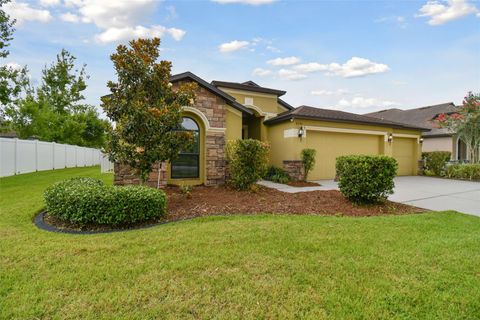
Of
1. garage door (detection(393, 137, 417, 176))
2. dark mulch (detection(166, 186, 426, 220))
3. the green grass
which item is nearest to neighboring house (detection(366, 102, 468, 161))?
garage door (detection(393, 137, 417, 176))

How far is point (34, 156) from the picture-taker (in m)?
14.5

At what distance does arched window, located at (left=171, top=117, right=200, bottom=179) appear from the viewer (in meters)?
9.51

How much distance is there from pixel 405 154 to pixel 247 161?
11.6 m

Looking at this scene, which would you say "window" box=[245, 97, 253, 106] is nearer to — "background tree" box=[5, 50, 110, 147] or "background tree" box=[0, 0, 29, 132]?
"background tree" box=[0, 0, 29, 132]

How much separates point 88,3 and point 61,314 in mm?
9377

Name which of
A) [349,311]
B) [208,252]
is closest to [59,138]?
[208,252]

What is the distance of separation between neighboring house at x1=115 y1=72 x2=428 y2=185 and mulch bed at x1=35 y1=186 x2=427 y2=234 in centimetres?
172

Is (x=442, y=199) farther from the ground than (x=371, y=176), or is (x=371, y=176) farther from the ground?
(x=371, y=176)

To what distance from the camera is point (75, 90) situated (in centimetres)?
2652

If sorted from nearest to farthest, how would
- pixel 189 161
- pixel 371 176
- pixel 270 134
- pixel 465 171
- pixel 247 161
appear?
pixel 371 176 → pixel 247 161 → pixel 189 161 → pixel 465 171 → pixel 270 134

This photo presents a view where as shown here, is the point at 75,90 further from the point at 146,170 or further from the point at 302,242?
the point at 302,242

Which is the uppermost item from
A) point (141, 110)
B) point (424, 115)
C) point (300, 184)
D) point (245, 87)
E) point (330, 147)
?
point (424, 115)

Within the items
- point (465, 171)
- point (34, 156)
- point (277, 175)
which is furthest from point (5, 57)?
point (465, 171)

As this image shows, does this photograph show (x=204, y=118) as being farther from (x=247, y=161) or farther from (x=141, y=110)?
(x=141, y=110)
